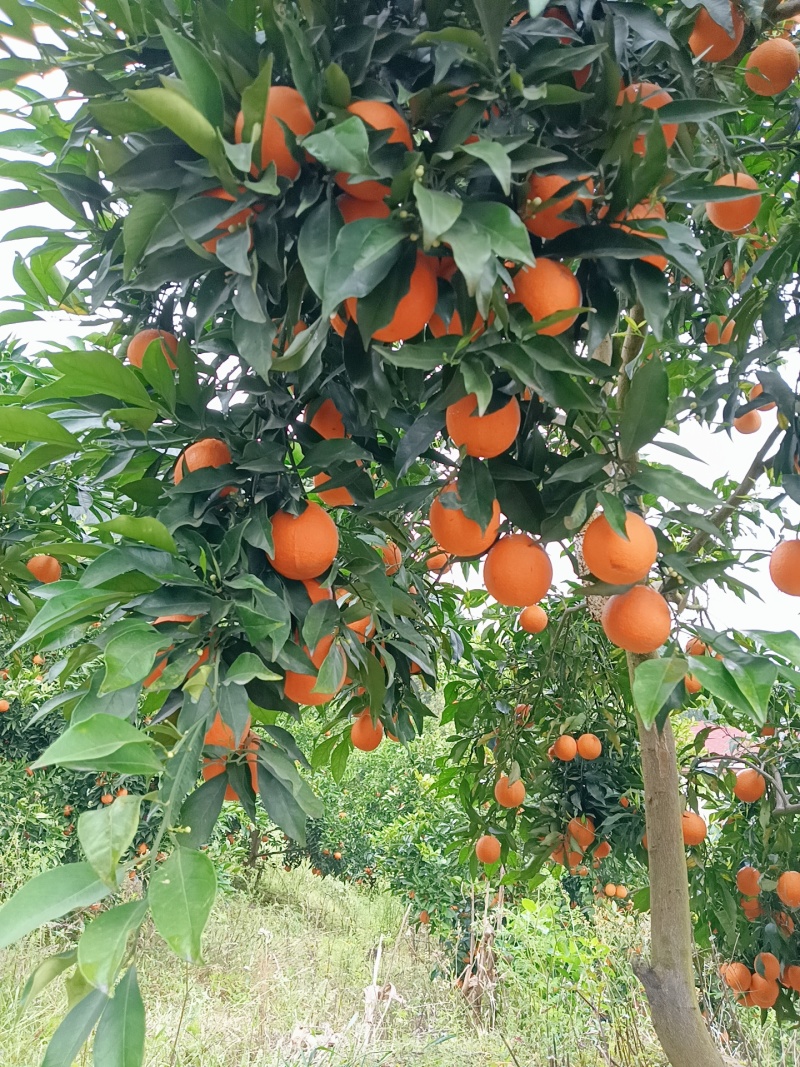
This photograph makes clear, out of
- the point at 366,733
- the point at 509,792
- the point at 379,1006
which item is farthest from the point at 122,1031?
the point at 379,1006

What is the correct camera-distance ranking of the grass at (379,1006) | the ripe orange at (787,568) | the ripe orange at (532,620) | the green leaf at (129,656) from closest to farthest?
the green leaf at (129,656) → the ripe orange at (787,568) → the ripe orange at (532,620) → the grass at (379,1006)

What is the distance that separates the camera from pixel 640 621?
2.38 feet

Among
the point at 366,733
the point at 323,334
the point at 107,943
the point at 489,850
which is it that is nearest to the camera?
the point at 107,943

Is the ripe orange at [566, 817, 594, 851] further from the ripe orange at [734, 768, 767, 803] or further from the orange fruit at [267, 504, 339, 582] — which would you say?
the orange fruit at [267, 504, 339, 582]

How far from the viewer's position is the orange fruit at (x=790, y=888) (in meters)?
1.63

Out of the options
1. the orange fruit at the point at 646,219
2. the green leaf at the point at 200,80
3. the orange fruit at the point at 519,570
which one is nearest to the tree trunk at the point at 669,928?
the orange fruit at the point at 519,570

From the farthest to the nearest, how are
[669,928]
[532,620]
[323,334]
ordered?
1. [532,620]
2. [669,928]
3. [323,334]

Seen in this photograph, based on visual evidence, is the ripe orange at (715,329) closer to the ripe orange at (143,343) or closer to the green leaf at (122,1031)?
the ripe orange at (143,343)

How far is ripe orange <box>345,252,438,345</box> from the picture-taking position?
55 centimetres

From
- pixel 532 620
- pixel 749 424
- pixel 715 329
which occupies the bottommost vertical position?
pixel 532 620

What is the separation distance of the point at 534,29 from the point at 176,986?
4.24 m

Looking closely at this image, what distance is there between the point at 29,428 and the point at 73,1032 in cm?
47

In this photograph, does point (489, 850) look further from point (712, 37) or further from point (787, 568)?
point (712, 37)

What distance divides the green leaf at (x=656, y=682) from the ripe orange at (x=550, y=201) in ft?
1.13
